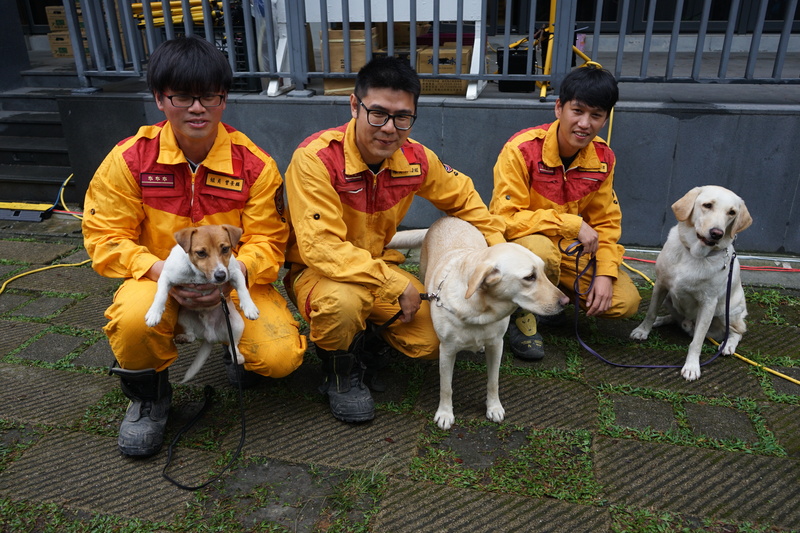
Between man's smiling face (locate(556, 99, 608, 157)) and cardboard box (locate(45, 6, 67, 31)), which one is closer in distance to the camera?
man's smiling face (locate(556, 99, 608, 157))

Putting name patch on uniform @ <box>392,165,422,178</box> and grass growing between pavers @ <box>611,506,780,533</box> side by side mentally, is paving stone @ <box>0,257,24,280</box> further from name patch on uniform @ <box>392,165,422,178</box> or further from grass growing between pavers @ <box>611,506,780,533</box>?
grass growing between pavers @ <box>611,506,780,533</box>

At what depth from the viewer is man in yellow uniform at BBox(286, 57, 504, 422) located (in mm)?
2713

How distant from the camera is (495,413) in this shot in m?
2.86

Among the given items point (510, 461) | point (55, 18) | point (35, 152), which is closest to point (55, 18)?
point (55, 18)

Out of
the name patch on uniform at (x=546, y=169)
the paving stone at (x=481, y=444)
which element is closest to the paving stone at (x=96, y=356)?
the paving stone at (x=481, y=444)

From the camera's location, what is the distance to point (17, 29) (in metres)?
7.63

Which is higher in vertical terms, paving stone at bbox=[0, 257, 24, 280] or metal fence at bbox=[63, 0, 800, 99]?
metal fence at bbox=[63, 0, 800, 99]

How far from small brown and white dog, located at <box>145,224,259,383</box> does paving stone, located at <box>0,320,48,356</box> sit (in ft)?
5.02

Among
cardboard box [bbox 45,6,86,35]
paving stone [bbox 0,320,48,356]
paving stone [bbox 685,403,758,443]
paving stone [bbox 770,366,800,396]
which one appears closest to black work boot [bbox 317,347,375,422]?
paving stone [bbox 685,403,758,443]

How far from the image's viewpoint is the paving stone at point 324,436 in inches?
104

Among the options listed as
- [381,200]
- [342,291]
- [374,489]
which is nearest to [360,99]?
[381,200]

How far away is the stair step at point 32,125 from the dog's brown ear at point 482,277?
18.8 feet

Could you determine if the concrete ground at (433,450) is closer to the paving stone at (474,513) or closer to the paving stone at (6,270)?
the paving stone at (474,513)

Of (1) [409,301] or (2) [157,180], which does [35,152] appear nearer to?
(2) [157,180]
